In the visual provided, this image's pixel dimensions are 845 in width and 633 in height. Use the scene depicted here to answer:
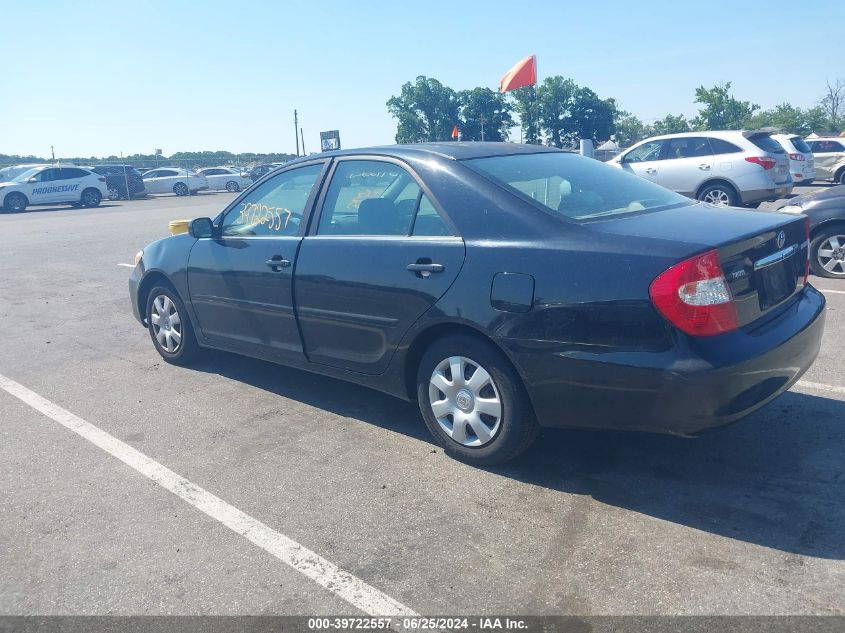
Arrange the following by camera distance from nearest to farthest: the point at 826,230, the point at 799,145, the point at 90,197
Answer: the point at 826,230 → the point at 799,145 → the point at 90,197

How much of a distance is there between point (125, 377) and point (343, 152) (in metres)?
2.60

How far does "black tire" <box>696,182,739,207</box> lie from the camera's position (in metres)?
12.9

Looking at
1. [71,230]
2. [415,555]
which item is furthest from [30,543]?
[71,230]

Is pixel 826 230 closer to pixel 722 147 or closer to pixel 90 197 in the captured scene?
pixel 722 147

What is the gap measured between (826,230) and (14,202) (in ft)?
93.6

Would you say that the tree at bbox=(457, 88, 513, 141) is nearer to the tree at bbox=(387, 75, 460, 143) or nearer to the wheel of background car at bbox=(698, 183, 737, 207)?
the tree at bbox=(387, 75, 460, 143)

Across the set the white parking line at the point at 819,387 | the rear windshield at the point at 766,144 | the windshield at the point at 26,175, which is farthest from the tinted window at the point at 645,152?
the windshield at the point at 26,175

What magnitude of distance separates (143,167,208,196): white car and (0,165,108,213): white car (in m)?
7.78

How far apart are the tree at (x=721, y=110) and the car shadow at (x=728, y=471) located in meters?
49.2

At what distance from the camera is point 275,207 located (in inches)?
195

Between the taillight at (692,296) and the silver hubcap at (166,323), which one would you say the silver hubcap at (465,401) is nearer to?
the taillight at (692,296)

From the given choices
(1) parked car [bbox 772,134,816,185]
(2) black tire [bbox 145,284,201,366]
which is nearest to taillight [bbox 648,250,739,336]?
(2) black tire [bbox 145,284,201,366]

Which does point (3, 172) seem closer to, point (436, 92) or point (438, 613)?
point (436, 92)

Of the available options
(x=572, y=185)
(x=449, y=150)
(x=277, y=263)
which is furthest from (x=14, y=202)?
(x=572, y=185)
